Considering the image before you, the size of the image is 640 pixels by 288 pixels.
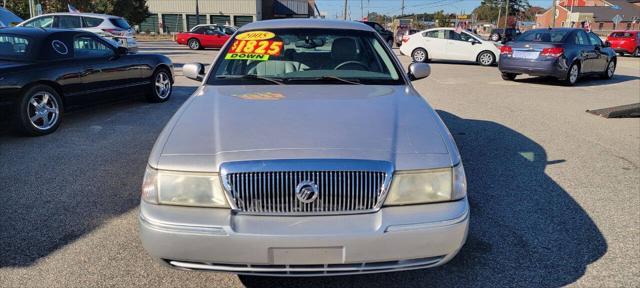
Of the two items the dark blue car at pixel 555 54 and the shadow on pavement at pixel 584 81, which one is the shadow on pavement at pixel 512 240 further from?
the shadow on pavement at pixel 584 81

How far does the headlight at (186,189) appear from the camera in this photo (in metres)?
2.38

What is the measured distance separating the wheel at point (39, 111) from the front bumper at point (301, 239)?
4.53m

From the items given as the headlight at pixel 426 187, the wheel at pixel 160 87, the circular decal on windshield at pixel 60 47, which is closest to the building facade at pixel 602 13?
the wheel at pixel 160 87

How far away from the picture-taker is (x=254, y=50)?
13.8 feet

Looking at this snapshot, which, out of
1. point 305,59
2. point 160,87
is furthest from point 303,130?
point 160,87

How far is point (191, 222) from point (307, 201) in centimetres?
57

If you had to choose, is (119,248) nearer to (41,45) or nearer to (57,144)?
(57,144)

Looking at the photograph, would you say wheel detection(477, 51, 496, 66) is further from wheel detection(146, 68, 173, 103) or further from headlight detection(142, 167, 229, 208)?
headlight detection(142, 167, 229, 208)

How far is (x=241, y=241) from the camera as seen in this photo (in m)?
2.27

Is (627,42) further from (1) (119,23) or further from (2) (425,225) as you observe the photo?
(2) (425,225)

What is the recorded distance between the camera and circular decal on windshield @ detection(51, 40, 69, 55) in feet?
21.7

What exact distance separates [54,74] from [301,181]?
5.39m

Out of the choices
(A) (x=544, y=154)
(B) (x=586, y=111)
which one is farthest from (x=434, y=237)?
(B) (x=586, y=111)

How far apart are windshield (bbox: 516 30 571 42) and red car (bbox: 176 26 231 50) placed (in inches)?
708
